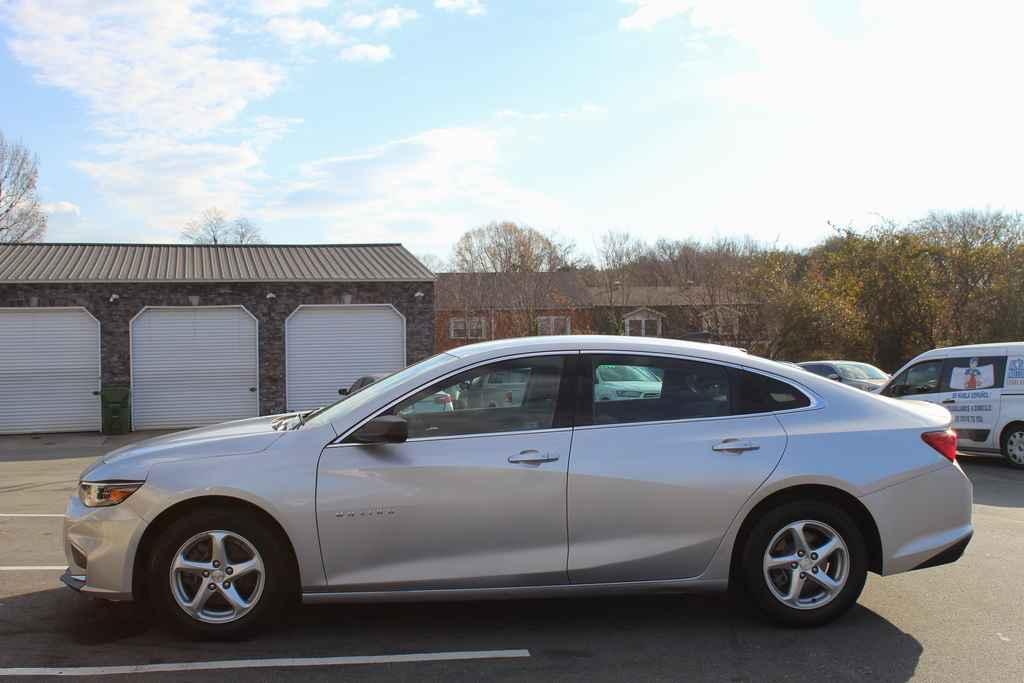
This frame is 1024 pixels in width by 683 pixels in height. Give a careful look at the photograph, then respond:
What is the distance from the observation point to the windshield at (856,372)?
67.4 ft

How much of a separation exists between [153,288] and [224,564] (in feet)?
59.8

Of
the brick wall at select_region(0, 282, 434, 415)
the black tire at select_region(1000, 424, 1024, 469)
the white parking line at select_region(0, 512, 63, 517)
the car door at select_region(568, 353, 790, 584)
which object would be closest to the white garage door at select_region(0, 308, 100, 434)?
the brick wall at select_region(0, 282, 434, 415)

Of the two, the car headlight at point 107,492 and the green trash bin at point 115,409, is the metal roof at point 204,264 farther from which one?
the car headlight at point 107,492

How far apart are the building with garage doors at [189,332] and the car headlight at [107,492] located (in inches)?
677

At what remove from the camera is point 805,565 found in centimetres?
490

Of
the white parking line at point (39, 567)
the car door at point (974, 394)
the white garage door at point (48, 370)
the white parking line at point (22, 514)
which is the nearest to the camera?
the white parking line at point (39, 567)

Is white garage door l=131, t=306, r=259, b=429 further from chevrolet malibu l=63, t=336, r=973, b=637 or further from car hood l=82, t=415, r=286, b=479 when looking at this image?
chevrolet malibu l=63, t=336, r=973, b=637

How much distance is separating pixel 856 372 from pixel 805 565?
56.5ft

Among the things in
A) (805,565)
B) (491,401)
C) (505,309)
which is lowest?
(805,565)

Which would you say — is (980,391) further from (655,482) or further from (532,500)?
(532,500)

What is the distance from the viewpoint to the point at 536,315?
4397 cm

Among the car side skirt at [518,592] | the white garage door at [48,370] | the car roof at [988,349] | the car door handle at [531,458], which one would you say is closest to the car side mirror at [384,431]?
the car door handle at [531,458]

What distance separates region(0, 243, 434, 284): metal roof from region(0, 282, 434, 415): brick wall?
0.22 metres

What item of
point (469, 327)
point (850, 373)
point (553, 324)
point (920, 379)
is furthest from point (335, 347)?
point (553, 324)
